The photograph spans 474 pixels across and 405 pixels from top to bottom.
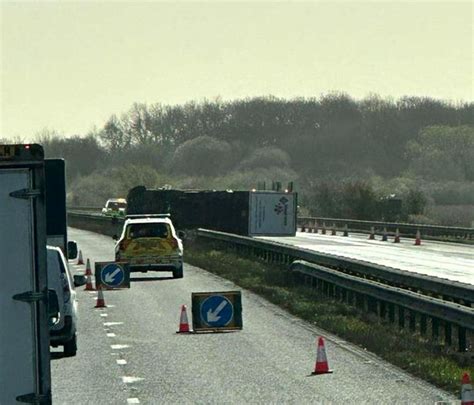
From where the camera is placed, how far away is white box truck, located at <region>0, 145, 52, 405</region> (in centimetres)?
988

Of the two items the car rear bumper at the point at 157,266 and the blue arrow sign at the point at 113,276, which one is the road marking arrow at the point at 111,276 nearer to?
the blue arrow sign at the point at 113,276

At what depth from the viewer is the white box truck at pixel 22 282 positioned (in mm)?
9875

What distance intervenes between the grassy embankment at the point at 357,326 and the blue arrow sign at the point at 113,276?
289 centimetres

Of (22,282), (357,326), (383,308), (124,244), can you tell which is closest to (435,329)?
(357,326)

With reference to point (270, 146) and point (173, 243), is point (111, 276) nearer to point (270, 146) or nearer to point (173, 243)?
point (173, 243)

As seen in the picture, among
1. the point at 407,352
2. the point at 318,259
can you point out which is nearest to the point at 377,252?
the point at 318,259

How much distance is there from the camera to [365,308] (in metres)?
24.6

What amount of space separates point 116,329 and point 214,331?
5.64 feet

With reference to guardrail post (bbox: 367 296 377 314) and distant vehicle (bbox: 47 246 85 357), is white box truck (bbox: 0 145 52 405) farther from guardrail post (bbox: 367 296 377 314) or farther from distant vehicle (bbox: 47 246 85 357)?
guardrail post (bbox: 367 296 377 314)

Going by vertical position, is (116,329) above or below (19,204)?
below

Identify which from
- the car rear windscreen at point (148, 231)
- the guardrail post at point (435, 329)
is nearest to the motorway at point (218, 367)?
the guardrail post at point (435, 329)

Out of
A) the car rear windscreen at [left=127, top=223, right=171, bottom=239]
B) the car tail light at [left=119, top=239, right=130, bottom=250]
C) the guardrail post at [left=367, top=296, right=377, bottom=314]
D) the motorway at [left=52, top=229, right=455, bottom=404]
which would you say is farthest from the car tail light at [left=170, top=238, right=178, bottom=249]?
the guardrail post at [left=367, top=296, right=377, bottom=314]

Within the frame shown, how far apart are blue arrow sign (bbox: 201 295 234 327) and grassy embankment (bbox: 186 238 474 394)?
170cm

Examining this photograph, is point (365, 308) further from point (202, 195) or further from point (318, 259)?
point (202, 195)
